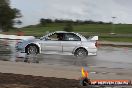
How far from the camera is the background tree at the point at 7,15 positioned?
3159 inches

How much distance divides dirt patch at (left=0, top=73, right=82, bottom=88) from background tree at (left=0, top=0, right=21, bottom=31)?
67940 millimetres

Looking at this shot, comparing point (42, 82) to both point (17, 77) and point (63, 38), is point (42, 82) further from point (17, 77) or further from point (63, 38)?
point (63, 38)

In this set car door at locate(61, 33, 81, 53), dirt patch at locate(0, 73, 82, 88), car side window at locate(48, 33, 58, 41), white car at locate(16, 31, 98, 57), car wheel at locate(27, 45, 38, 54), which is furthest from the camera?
car side window at locate(48, 33, 58, 41)

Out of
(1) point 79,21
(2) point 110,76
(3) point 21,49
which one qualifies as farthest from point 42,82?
(1) point 79,21

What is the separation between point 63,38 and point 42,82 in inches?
449

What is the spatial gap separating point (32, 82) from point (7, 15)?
69686 millimetres

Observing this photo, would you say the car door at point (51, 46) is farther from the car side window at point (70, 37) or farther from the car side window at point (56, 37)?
the car side window at point (70, 37)

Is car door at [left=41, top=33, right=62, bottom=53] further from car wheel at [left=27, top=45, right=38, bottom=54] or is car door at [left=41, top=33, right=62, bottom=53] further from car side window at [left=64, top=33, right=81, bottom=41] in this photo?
car side window at [left=64, top=33, right=81, bottom=41]

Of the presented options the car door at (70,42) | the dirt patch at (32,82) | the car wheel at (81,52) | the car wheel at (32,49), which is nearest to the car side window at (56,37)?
the car door at (70,42)

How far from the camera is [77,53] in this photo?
2267 centimetres

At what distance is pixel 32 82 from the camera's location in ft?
37.9

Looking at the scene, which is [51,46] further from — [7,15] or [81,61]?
[7,15]

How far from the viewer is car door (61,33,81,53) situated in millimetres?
22709

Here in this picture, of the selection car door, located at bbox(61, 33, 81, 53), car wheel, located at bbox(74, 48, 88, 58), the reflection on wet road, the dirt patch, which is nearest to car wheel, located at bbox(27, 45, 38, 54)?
the reflection on wet road
